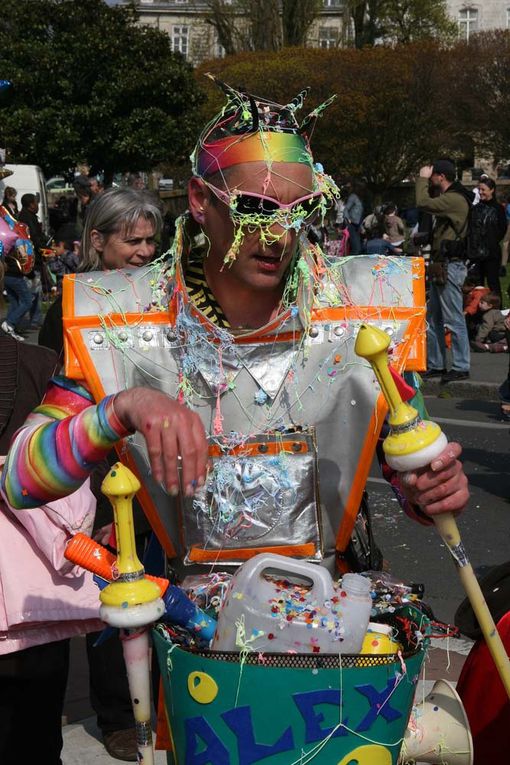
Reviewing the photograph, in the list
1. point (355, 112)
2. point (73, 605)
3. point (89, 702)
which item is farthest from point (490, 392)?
point (355, 112)

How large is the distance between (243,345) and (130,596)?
762mm

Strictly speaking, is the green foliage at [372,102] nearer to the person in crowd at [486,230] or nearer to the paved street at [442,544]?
the person in crowd at [486,230]

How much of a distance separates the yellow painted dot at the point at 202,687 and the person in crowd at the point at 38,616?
2.55 ft

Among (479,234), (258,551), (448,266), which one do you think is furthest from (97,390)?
(479,234)

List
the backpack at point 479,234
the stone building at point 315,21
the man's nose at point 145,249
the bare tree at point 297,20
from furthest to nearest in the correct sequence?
the stone building at point 315,21
the bare tree at point 297,20
the backpack at point 479,234
the man's nose at point 145,249

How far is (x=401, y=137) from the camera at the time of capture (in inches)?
1561

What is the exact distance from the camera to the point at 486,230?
44.4 ft

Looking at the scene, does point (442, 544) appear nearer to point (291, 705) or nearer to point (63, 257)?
point (291, 705)

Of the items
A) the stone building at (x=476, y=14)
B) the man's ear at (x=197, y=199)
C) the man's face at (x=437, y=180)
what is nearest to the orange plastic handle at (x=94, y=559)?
Answer: the man's ear at (x=197, y=199)

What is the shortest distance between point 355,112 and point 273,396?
3663 centimetres

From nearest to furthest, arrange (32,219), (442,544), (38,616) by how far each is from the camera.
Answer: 1. (38,616)
2. (442,544)
3. (32,219)

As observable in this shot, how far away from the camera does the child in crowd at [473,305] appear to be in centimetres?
1270

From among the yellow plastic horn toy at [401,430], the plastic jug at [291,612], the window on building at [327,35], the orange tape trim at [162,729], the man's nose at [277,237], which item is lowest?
the orange tape trim at [162,729]

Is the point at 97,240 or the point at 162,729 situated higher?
the point at 97,240
